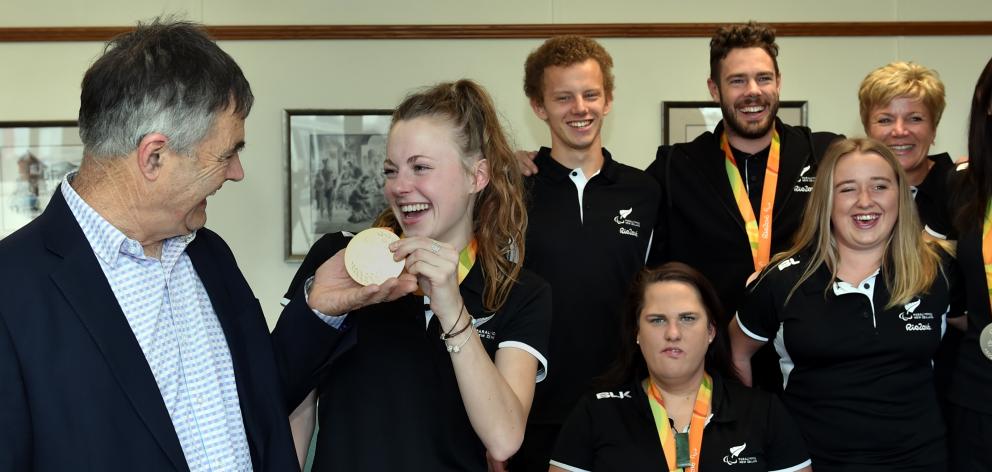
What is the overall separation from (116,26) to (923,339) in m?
4.57

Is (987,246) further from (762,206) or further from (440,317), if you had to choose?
(440,317)

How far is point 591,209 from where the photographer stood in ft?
12.0

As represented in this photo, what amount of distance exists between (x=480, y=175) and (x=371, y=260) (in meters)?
0.41

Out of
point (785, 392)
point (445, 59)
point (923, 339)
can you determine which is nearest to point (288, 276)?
point (445, 59)

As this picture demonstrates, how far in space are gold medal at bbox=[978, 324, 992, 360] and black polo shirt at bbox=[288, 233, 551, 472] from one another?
1488mm

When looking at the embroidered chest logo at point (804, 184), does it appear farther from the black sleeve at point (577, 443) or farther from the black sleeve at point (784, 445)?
the black sleeve at point (577, 443)

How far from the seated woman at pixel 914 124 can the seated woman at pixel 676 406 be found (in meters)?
1.17

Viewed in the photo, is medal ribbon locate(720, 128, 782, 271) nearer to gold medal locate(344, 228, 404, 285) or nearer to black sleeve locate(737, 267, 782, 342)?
black sleeve locate(737, 267, 782, 342)

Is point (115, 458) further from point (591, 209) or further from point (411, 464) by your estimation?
point (591, 209)

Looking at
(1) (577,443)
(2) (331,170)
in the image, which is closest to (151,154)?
(1) (577,443)

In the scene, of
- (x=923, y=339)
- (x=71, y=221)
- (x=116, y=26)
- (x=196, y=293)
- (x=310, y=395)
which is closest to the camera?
(x=71, y=221)

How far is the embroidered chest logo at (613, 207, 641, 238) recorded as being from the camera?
364 centimetres

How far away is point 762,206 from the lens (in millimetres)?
3643

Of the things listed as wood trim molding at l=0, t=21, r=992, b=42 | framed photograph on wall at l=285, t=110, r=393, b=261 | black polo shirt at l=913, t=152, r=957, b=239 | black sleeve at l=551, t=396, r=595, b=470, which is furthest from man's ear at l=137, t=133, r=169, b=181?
wood trim molding at l=0, t=21, r=992, b=42
